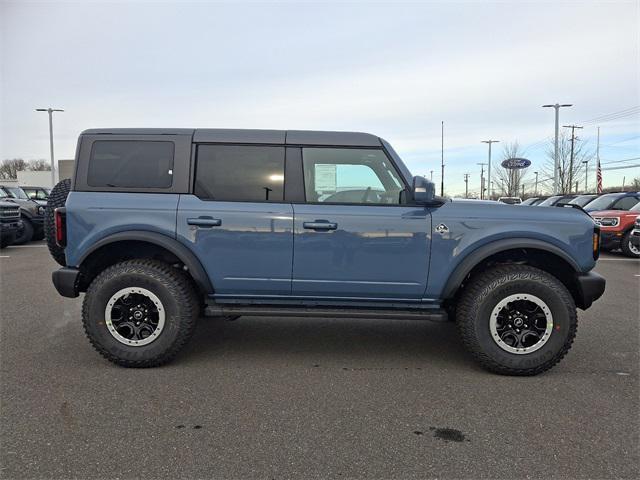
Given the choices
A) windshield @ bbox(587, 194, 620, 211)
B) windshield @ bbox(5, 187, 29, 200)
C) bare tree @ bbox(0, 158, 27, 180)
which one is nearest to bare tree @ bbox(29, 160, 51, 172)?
bare tree @ bbox(0, 158, 27, 180)

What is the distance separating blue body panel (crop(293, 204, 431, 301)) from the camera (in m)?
3.80

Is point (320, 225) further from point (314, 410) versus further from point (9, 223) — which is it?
point (9, 223)

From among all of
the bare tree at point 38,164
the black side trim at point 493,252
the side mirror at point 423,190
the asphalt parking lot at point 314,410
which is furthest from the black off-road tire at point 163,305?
the bare tree at point 38,164

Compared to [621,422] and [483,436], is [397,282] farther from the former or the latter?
[621,422]

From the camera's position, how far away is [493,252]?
12.3 feet

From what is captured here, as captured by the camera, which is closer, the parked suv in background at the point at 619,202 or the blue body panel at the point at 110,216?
the blue body panel at the point at 110,216

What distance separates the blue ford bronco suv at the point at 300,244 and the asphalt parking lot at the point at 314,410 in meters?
0.41

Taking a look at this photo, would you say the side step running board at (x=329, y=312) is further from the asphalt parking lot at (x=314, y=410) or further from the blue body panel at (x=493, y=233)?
the asphalt parking lot at (x=314, y=410)

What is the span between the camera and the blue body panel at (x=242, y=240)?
3818 mm

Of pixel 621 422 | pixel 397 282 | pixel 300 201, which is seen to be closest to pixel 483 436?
pixel 621 422

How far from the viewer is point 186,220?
3834 mm

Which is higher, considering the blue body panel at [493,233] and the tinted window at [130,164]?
the tinted window at [130,164]

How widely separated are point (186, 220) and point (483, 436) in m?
2.70

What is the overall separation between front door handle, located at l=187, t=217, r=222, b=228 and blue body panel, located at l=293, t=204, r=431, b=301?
2.17 ft
